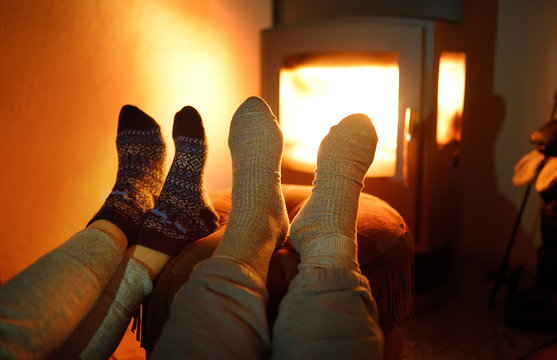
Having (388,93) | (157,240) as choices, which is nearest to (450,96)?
(388,93)

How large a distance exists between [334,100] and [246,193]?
72 cm

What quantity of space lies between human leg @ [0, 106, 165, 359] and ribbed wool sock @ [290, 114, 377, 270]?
28 cm

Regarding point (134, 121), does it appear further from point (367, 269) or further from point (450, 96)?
point (450, 96)

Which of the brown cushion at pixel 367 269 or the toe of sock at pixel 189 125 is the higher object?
the toe of sock at pixel 189 125

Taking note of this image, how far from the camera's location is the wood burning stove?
1278mm

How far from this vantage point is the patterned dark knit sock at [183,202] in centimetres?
79

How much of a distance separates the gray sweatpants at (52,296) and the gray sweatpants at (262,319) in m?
0.13

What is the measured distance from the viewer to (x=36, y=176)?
113 cm

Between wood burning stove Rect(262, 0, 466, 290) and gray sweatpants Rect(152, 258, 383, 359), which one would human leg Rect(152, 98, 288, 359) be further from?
wood burning stove Rect(262, 0, 466, 290)

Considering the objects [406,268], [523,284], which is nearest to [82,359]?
[406,268]

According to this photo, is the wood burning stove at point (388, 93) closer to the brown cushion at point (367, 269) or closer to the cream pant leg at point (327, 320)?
the brown cushion at point (367, 269)

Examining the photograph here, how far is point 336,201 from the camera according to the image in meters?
0.77

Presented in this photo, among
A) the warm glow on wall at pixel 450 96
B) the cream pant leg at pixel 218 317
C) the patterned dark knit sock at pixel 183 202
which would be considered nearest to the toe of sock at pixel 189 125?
the patterned dark knit sock at pixel 183 202

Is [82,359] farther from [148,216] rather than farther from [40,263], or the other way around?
[148,216]
